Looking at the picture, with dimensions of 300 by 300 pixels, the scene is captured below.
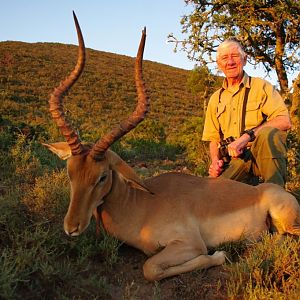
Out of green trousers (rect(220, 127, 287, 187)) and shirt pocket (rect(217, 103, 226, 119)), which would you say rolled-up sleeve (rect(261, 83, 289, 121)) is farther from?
shirt pocket (rect(217, 103, 226, 119))

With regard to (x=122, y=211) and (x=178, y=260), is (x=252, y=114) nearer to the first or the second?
(x=122, y=211)

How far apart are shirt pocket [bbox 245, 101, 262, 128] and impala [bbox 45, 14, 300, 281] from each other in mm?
1342

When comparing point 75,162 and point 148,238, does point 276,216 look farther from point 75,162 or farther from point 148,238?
point 75,162

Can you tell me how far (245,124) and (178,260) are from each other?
115 inches

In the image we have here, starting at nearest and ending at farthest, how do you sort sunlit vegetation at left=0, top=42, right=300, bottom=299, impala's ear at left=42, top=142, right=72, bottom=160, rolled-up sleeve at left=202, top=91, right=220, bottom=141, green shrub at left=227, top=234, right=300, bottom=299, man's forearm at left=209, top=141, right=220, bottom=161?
green shrub at left=227, top=234, right=300, bottom=299 < sunlit vegetation at left=0, top=42, right=300, bottom=299 < impala's ear at left=42, top=142, right=72, bottom=160 < man's forearm at left=209, top=141, right=220, bottom=161 < rolled-up sleeve at left=202, top=91, right=220, bottom=141

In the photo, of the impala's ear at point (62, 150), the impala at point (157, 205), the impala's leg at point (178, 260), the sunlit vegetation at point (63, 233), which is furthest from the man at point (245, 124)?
the impala's ear at point (62, 150)

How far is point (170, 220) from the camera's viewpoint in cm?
470

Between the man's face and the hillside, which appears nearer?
the man's face

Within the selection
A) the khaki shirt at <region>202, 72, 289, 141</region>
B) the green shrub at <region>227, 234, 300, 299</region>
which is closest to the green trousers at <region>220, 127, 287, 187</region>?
the khaki shirt at <region>202, 72, 289, 141</region>

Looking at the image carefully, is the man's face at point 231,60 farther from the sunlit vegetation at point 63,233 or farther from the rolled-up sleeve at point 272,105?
the sunlit vegetation at point 63,233

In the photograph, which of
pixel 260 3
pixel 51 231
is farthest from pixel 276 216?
pixel 260 3

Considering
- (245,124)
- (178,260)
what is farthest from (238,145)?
(178,260)

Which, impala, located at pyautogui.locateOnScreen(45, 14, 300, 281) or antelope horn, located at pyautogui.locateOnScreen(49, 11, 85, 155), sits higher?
antelope horn, located at pyautogui.locateOnScreen(49, 11, 85, 155)

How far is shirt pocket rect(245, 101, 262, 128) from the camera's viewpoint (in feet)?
21.4
